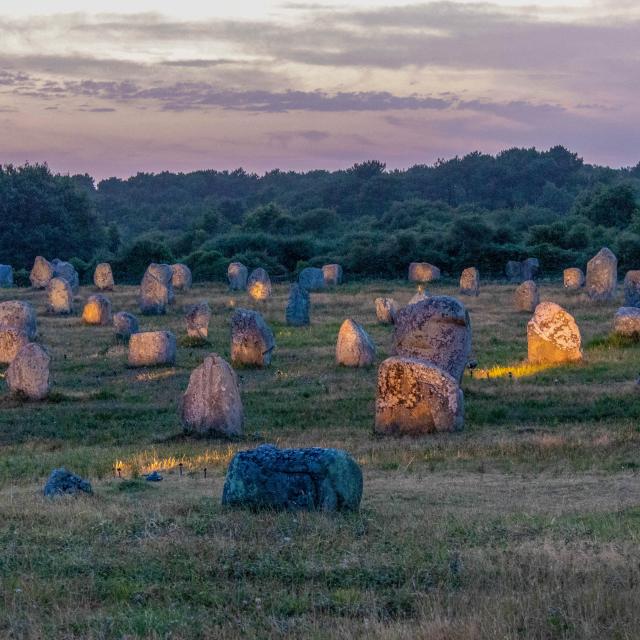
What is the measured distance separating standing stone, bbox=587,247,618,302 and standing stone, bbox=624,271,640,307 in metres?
3.50

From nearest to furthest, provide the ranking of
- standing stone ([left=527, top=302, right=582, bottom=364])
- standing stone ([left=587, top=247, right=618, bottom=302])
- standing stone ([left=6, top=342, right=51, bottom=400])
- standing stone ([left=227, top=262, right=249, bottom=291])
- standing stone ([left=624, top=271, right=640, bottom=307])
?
standing stone ([left=6, top=342, right=51, bottom=400]), standing stone ([left=527, top=302, right=582, bottom=364]), standing stone ([left=624, top=271, right=640, bottom=307]), standing stone ([left=587, top=247, right=618, bottom=302]), standing stone ([left=227, top=262, right=249, bottom=291])

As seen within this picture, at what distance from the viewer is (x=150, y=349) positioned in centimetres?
3184

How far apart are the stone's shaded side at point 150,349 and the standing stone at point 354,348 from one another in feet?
15.4

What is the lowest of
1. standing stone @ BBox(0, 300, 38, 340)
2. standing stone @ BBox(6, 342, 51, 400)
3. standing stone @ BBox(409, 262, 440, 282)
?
standing stone @ BBox(6, 342, 51, 400)

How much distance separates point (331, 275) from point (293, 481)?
51.6 metres

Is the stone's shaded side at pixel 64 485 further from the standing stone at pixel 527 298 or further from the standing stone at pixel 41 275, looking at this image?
the standing stone at pixel 41 275

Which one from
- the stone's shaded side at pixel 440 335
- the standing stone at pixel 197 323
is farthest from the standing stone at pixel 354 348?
the standing stone at pixel 197 323

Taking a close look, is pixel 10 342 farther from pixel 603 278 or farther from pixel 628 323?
pixel 603 278

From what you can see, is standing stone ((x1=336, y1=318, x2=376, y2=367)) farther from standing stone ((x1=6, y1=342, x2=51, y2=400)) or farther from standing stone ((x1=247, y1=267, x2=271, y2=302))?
standing stone ((x1=247, y1=267, x2=271, y2=302))

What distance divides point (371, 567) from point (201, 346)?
89.4 feet

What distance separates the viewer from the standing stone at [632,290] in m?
41.8

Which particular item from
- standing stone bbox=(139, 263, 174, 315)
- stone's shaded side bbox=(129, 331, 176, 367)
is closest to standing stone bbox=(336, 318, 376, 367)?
stone's shaded side bbox=(129, 331, 176, 367)

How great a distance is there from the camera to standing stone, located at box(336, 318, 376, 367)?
31.1 m

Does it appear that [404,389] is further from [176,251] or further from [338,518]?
[176,251]
